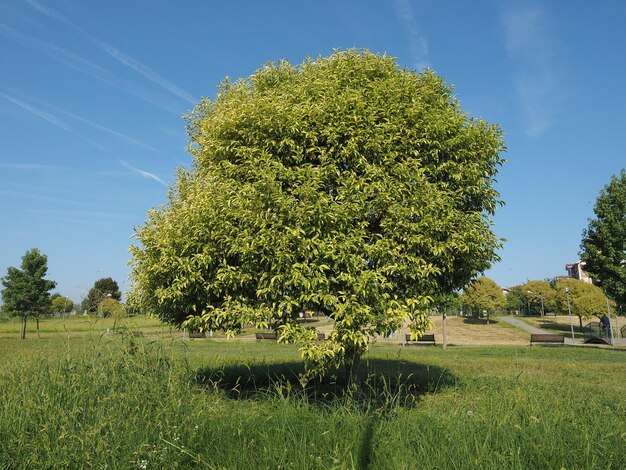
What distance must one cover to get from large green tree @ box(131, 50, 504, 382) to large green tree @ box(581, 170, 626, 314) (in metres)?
28.0

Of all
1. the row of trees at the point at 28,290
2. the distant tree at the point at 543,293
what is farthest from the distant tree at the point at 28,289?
the distant tree at the point at 543,293

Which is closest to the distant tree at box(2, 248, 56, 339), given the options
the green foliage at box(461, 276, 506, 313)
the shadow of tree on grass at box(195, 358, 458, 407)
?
the shadow of tree on grass at box(195, 358, 458, 407)

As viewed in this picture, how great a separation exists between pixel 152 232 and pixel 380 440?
7.38m

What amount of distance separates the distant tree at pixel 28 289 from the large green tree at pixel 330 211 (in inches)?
1449

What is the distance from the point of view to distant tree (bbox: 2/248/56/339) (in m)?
40.5

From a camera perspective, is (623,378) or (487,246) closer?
(487,246)

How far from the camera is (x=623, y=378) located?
15.7m

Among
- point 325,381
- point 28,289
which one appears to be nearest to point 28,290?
point 28,289

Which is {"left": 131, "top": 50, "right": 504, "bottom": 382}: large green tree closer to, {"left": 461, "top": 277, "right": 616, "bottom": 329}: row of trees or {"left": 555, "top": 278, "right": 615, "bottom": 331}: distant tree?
{"left": 461, "top": 277, "right": 616, "bottom": 329}: row of trees

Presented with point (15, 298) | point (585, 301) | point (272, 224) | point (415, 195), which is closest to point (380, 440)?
point (272, 224)

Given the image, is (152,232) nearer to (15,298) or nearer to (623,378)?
(623,378)

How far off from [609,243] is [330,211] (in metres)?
32.5

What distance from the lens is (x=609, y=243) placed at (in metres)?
33.1

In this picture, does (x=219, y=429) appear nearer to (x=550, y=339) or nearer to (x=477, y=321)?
(x=550, y=339)
